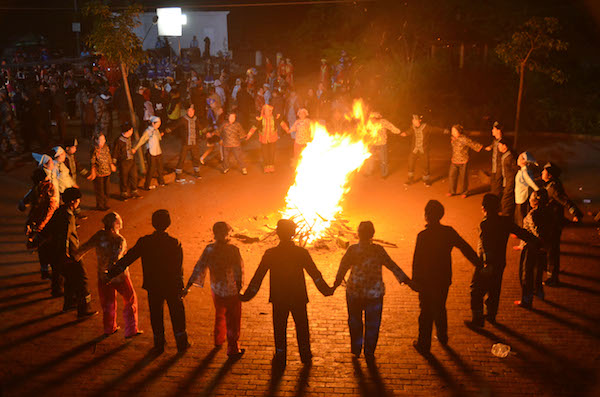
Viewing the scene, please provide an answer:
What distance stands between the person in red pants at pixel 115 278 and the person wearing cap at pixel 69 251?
0.50 m

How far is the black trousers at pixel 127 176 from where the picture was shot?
13.6 m

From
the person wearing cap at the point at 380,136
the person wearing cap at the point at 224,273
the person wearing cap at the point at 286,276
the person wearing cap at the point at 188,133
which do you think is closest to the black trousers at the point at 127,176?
the person wearing cap at the point at 188,133

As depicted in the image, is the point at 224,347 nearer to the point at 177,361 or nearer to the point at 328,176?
the point at 177,361

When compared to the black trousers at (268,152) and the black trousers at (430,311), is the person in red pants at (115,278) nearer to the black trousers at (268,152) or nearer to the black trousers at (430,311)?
the black trousers at (430,311)

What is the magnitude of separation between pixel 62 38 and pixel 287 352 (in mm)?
38093

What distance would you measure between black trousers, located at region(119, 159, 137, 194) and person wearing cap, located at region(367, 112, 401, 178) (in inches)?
240

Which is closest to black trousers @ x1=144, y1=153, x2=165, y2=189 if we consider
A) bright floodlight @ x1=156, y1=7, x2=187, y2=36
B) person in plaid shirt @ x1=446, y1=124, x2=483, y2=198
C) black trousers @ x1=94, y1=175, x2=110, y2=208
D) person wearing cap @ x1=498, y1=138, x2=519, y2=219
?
black trousers @ x1=94, y1=175, x2=110, y2=208

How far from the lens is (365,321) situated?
6.87m

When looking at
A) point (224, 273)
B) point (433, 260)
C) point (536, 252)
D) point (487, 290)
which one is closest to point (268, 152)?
point (536, 252)

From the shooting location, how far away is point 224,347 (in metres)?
7.44

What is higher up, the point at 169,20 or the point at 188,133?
the point at 169,20

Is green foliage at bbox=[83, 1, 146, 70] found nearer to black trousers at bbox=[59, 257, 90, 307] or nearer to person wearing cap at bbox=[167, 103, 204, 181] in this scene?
person wearing cap at bbox=[167, 103, 204, 181]

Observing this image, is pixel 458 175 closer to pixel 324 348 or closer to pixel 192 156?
pixel 192 156

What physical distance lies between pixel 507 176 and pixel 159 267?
7327 millimetres
